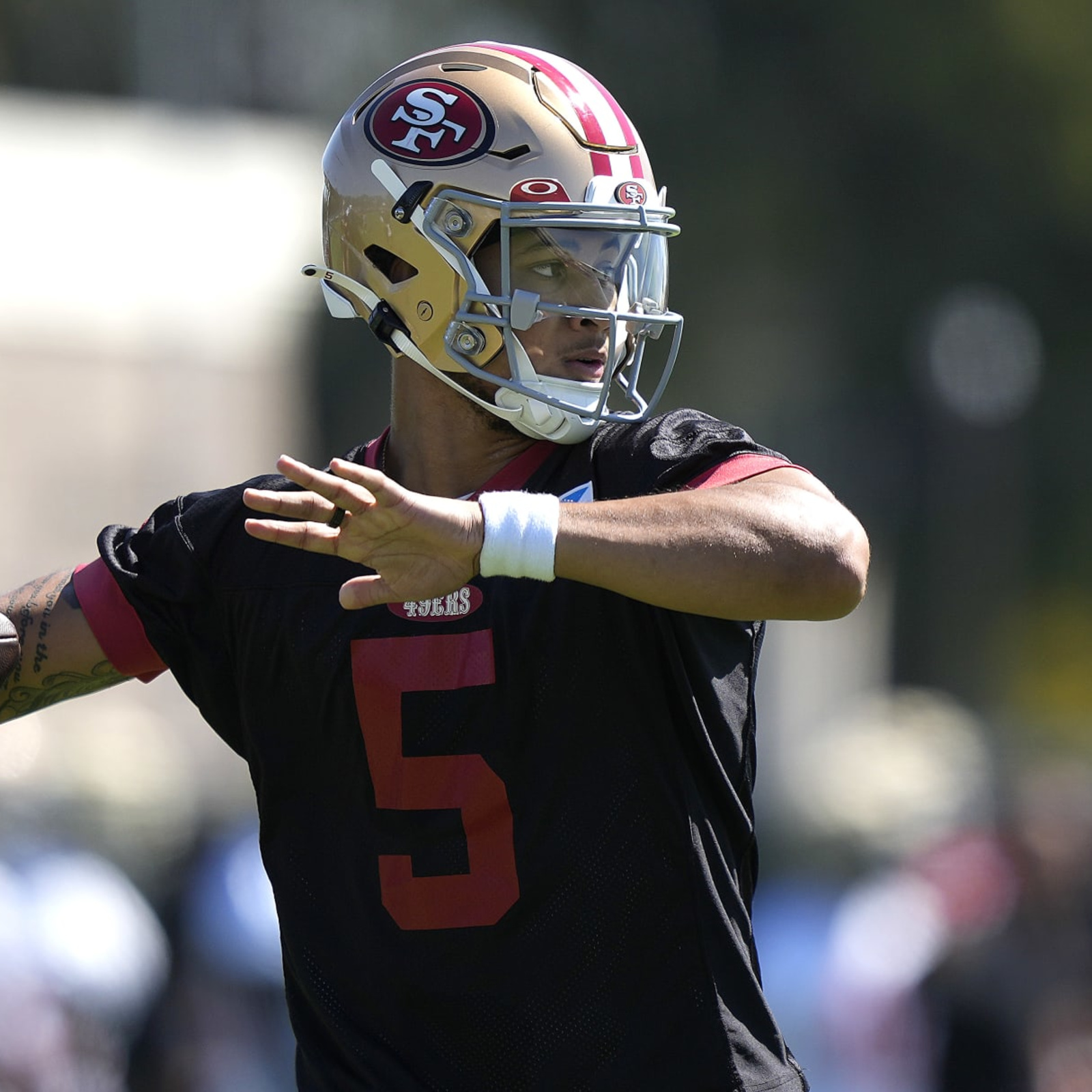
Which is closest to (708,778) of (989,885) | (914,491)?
(989,885)

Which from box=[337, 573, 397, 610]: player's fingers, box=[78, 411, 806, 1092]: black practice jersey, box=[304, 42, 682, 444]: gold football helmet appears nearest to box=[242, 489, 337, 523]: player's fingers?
box=[337, 573, 397, 610]: player's fingers

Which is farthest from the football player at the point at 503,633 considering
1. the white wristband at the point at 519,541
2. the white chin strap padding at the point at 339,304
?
the white chin strap padding at the point at 339,304

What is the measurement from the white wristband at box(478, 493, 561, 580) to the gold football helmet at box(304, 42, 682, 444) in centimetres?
52

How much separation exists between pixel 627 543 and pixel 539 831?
58 centimetres

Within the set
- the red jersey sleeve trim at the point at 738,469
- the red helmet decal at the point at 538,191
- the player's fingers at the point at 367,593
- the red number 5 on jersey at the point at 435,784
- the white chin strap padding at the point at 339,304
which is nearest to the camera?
the player's fingers at the point at 367,593

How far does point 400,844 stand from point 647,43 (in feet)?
62.5

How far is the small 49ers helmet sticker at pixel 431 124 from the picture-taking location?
11.0ft

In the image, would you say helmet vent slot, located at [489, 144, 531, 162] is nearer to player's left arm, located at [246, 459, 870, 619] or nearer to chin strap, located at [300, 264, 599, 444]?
chin strap, located at [300, 264, 599, 444]

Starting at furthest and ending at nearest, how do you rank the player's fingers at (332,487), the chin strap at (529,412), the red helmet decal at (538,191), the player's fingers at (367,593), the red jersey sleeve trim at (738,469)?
the red helmet decal at (538,191)
the chin strap at (529,412)
the red jersey sleeve trim at (738,469)
the player's fingers at (367,593)
the player's fingers at (332,487)

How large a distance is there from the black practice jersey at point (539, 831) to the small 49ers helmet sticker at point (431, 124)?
22.8 inches

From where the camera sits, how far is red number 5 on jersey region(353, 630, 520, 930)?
3.00 metres

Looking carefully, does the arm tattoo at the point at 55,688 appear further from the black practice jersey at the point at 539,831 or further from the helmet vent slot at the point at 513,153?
the helmet vent slot at the point at 513,153

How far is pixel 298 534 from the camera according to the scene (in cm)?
260

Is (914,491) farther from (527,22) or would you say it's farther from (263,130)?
(263,130)
